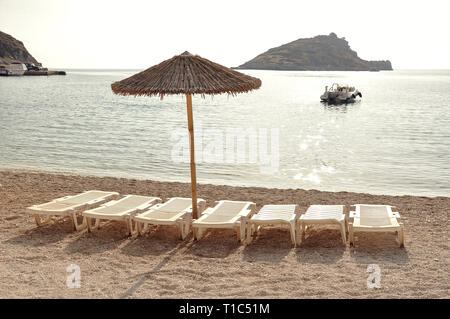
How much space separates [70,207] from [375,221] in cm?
390

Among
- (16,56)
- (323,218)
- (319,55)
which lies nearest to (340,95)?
(323,218)

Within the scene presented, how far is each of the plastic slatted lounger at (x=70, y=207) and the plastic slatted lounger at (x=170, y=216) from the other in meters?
0.80

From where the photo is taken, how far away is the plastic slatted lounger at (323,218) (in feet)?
17.9

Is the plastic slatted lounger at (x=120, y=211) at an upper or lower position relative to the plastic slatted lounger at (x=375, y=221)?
upper

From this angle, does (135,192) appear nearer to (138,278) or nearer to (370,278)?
(138,278)

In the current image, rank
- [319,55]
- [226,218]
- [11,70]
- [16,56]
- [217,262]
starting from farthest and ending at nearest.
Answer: [319,55]
[16,56]
[11,70]
[226,218]
[217,262]

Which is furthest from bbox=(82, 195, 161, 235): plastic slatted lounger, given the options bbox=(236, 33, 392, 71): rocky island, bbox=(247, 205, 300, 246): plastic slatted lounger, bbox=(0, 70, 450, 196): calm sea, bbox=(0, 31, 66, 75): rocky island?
bbox=(236, 33, 392, 71): rocky island

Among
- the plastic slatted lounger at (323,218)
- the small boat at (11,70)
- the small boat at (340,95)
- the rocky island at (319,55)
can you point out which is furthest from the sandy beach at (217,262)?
the rocky island at (319,55)

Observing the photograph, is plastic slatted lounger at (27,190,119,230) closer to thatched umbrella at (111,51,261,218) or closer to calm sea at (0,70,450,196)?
thatched umbrella at (111,51,261,218)

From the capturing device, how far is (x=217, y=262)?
17.1 feet

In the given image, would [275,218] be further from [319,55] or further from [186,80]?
[319,55]

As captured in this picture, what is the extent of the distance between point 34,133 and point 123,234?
1745cm

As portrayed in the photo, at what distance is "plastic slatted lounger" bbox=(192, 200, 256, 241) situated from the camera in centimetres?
555

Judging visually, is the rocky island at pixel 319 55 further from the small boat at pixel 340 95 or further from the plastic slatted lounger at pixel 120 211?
the plastic slatted lounger at pixel 120 211
